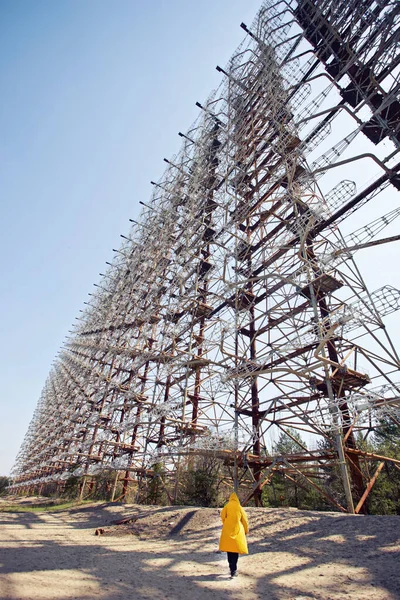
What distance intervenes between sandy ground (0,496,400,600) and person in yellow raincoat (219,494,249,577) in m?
0.27

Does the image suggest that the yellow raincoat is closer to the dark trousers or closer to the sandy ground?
the dark trousers

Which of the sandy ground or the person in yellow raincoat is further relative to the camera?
the person in yellow raincoat

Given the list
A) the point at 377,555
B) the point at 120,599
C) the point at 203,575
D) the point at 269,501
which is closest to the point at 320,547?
the point at 377,555

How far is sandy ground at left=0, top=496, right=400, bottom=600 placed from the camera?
12.7ft

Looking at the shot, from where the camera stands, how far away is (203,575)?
473cm

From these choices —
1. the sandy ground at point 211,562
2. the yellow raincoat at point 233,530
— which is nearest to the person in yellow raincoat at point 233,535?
the yellow raincoat at point 233,530

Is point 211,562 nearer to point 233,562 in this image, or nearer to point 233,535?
point 233,562

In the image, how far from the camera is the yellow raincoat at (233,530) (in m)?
4.54

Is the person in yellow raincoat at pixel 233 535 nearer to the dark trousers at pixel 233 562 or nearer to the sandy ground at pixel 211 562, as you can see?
the dark trousers at pixel 233 562

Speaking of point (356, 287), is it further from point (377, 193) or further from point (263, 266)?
point (263, 266)

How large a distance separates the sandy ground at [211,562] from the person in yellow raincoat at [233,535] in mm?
265

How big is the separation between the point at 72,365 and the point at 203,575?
45.0m

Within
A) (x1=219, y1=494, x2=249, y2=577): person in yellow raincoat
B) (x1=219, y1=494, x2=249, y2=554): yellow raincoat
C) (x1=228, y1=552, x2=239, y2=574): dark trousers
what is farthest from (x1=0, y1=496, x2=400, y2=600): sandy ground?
(x1=219, y1=494, x2=249, y2=554): yellow raincoat

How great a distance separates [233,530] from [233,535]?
0.22 ft
